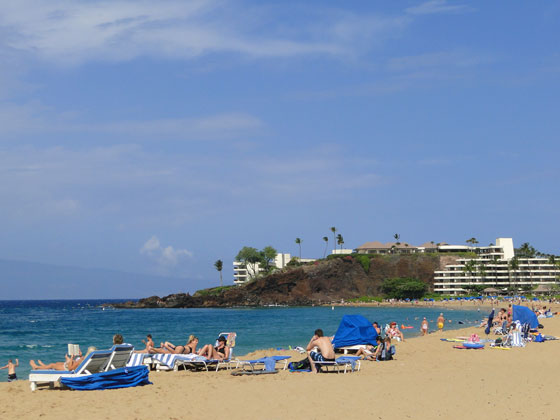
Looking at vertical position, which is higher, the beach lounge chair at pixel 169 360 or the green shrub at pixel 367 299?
the beach lounge chair at pixel 169 360

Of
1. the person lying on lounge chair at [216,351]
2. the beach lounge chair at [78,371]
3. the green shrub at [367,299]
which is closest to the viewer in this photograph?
the beach lounge chair at [78,371]

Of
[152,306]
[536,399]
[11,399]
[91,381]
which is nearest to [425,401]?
[536,399]

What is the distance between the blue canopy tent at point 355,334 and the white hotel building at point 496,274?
109797 millimetres

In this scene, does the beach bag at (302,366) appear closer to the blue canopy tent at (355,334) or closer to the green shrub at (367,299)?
the blue canopy tent at (355,334)

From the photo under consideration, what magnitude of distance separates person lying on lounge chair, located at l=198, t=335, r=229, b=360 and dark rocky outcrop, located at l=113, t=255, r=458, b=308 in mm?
102698

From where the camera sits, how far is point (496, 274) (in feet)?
428

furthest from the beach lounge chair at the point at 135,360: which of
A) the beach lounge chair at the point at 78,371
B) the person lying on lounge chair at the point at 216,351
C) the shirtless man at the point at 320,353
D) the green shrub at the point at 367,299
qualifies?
the green shrub at the point at 367,299

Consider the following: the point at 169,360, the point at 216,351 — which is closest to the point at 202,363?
the point at 216,351

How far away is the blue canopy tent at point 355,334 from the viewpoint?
2033cm

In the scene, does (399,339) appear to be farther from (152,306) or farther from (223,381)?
(152,306)

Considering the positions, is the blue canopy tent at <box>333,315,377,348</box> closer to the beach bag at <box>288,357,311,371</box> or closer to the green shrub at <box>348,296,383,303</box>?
the beach bag at <box>288,357,311,371</box>

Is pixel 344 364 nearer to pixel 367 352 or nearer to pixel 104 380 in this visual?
pixel 367 352

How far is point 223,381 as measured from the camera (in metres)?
14.1

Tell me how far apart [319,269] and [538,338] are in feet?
329
